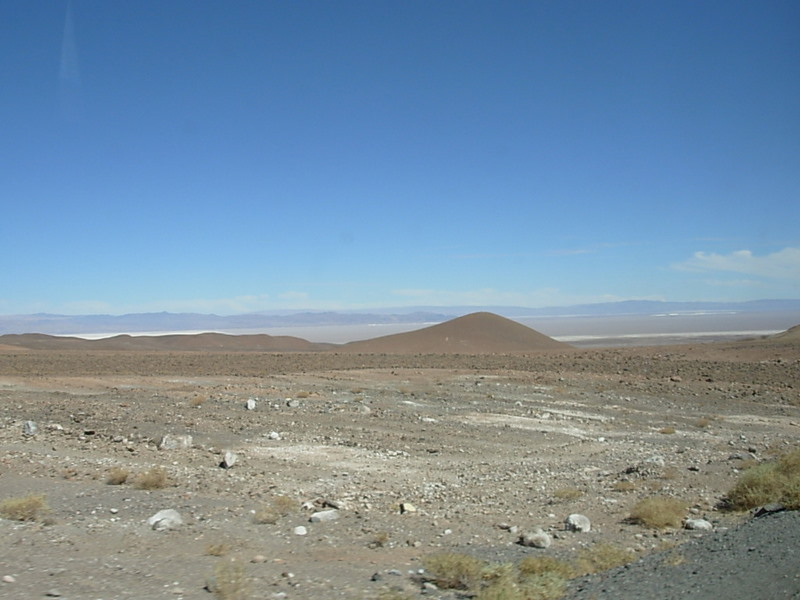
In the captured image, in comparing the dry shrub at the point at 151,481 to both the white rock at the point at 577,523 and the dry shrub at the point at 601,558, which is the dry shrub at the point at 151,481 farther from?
the dry shrub at the point at 601,558

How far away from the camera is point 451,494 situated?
11562 mm

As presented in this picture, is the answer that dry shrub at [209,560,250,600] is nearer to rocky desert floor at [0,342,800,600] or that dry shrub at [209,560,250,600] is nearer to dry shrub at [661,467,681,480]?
rocky desert floor at [0,342,800,600]

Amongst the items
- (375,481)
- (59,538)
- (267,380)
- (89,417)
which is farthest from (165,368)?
(59,538)

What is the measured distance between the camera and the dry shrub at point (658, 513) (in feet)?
31.7

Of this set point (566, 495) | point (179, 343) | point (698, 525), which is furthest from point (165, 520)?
point (179, 343)

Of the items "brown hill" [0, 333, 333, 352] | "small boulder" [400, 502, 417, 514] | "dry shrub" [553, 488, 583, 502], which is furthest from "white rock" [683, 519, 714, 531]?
"brown hill" [0, 333, 333, 352]

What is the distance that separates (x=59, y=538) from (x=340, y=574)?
3326mm

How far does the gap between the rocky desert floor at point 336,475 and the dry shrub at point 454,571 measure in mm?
160

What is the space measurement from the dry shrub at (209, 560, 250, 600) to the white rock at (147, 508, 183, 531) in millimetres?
1766

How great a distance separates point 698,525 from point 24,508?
8622 millimetres

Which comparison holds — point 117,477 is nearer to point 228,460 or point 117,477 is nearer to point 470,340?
point 228,460

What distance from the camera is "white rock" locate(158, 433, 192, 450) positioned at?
46.1ft

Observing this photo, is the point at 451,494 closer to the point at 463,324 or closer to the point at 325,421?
the point at 325,421

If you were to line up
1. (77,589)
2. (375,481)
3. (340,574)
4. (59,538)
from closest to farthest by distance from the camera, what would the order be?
(77,589), (340,574), (59,538), (375,481)
